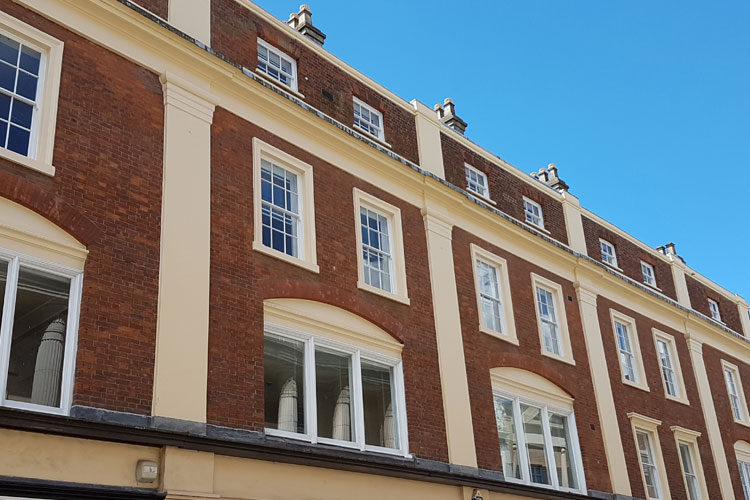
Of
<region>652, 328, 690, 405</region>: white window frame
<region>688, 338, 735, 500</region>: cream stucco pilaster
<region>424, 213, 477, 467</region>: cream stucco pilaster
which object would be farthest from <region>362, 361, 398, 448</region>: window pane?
<region>688, 338, 735, 500</region>: cream stucco pilaster

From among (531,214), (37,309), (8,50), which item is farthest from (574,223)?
(37,309)

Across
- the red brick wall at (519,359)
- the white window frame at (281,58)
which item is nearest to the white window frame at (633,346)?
the red brick wall at (519,359)

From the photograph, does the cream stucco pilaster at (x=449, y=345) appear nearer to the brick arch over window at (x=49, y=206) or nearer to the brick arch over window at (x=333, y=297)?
the brick arch over window at (x=333, y=297)

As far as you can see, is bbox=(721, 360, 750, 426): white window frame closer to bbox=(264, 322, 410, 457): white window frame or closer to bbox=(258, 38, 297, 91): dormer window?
bbox=(264, 322, 410, 457): white window frame

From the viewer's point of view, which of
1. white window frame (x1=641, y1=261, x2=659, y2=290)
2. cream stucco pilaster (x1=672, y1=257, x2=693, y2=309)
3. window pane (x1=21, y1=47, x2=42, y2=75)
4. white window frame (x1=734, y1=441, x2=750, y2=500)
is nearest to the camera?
window pane (x1=21, y1=47, x2=42, y2=75)

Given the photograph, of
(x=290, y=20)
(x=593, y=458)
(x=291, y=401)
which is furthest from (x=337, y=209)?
(x=593, y=458)

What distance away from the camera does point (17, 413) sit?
9.49 metres

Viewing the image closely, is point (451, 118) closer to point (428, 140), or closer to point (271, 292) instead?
point (428, 140)

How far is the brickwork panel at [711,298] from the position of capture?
91.8 ft

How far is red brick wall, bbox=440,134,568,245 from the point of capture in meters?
19.5

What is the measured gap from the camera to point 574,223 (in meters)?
22.9

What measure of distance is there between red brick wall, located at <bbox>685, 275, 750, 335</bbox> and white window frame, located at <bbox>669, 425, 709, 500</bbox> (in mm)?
6080

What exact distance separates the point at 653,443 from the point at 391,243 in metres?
9.84

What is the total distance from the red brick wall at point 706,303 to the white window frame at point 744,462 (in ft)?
15.4
